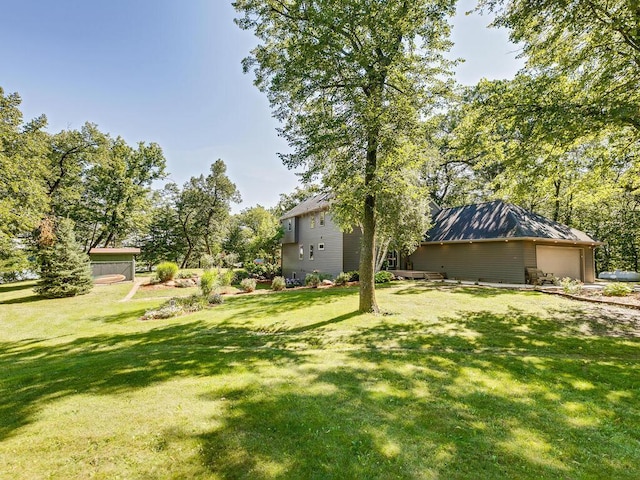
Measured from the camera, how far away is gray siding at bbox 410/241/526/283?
16.9 m

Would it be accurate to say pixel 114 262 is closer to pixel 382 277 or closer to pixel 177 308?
pixel 177 308

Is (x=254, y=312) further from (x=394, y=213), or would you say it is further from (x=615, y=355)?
(x=615, y=355)

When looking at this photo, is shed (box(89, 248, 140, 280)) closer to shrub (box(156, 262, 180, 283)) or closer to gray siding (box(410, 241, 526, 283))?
shrub (box(156, 262, 180, 283))

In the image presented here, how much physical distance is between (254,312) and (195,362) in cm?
485

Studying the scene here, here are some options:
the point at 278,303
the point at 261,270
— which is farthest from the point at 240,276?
the point at 278,303

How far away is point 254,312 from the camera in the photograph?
34.8ft

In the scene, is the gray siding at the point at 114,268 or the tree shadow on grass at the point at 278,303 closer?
the tree shadow on grass at the point at 278,303

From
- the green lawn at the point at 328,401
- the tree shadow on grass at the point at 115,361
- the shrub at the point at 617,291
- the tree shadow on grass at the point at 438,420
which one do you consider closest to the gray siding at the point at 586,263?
the shrub at the point at 617,291

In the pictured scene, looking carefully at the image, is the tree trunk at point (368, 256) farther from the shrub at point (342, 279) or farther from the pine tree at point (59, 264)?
the pine tree at point (59, 264)

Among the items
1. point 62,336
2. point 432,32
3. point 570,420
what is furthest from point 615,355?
point 62,336

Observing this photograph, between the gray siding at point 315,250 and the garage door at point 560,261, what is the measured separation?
39.0ft

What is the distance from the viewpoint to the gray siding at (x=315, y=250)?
20.9 metres

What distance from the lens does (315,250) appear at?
2336cm

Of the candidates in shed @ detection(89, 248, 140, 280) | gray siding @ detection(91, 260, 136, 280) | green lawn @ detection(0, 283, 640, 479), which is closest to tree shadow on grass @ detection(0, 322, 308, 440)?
green lawn @ detection(0, 283, 640, 479)
